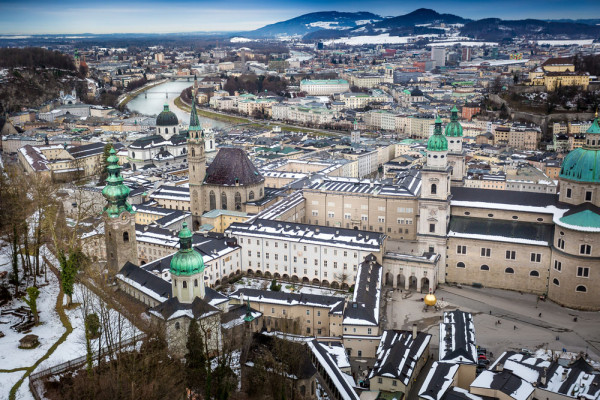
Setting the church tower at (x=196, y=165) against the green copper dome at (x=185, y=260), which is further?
the church tower at (x=196, y=165)

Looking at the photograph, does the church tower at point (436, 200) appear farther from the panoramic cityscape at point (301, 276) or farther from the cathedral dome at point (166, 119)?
the cathedral dome at point (166, 119)

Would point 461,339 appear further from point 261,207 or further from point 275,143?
point 275,143

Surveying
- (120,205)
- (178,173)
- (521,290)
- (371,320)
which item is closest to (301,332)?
→ (371,320)

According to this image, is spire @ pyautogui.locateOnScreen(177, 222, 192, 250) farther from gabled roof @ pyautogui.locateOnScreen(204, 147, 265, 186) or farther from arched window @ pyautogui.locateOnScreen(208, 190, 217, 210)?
arched window @ pyautogui.locateOnScreen(208, 190, 217, 210)

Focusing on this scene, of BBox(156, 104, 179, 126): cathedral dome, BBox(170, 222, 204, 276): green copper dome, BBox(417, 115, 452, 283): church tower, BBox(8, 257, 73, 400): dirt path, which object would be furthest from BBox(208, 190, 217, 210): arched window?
BBox(156, 104, 179, 126): cathedral dome

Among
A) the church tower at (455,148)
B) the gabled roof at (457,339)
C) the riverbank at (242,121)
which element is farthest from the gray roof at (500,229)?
the riverbank at (242,121)
